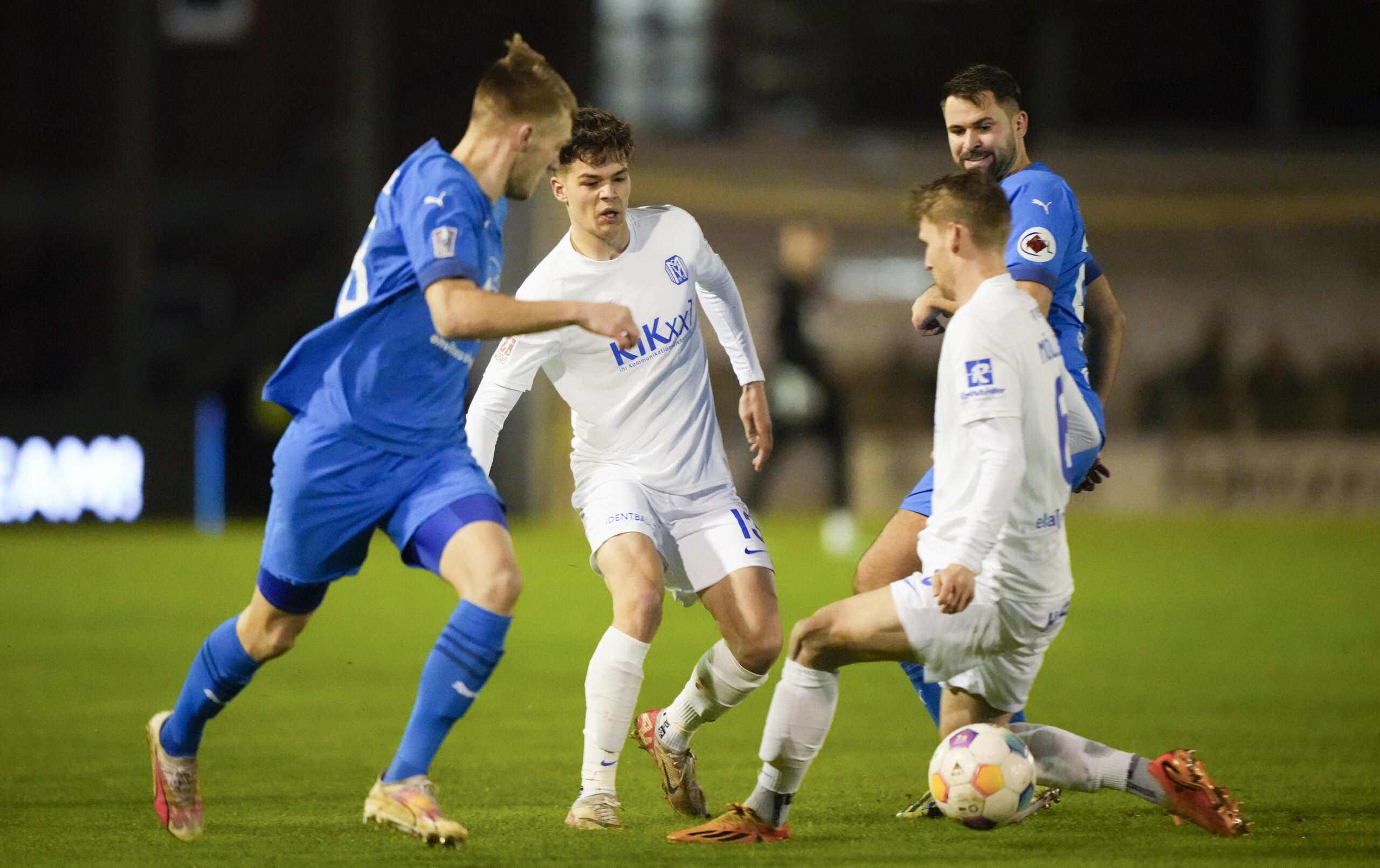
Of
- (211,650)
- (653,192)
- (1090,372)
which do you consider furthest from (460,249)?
(653,192)

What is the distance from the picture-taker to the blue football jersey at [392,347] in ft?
14.8

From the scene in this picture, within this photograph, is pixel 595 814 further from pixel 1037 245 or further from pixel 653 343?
pixel 1037 245

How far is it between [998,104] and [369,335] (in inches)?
75.0

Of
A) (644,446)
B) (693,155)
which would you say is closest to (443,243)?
(644,446)

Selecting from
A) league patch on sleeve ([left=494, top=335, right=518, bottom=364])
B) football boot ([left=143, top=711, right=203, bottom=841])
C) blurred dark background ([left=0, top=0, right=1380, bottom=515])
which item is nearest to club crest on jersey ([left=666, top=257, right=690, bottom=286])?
league patch on sleeve ([left=494, top=335, right=518, bottom=364])

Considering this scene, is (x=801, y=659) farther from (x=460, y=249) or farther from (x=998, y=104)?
(x=998, y=104)

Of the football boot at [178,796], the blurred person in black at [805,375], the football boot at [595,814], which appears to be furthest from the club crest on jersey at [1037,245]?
the blurred person in black at [805,375]

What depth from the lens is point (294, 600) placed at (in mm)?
4684

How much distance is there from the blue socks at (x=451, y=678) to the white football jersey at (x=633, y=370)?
3.61 feet

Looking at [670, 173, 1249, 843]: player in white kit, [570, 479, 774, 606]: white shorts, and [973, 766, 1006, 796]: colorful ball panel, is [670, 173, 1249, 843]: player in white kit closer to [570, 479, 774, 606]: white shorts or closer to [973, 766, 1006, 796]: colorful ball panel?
[973, 766, 1006, 796]: colorful ball panel

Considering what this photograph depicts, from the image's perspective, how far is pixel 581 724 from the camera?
686 cm

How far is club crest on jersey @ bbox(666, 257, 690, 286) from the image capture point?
18.1 ft

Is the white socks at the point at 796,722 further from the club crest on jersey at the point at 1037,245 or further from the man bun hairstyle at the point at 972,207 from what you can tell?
the club crest on jersey at the point at 1037,245

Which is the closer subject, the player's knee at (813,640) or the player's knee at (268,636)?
the player's knee at (813,640)
